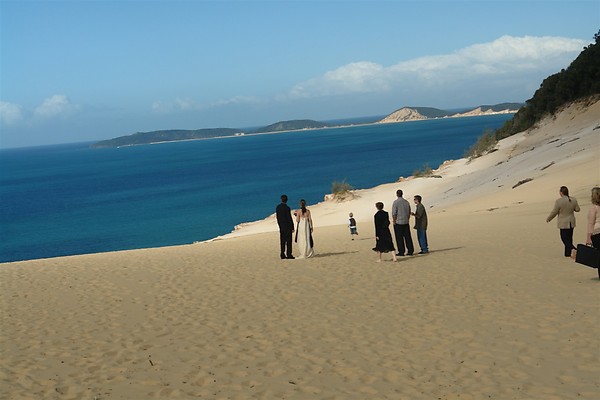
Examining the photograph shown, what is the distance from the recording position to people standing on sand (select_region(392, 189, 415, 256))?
14.2 m

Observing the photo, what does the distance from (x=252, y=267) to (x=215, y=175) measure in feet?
322

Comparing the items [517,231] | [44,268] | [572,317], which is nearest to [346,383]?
[572,317]

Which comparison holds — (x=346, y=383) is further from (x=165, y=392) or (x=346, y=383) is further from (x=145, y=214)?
(x=145, y=214)

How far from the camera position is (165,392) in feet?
20.9

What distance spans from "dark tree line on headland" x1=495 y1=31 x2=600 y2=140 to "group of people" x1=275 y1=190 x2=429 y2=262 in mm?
44960

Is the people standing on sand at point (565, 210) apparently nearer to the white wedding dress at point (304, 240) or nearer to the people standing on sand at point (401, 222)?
the people standing on sand at point (401, 222)

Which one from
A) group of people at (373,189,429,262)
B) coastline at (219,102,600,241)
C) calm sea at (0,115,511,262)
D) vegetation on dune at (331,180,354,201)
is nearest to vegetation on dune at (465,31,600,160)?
coastline at (219,102,600,241)

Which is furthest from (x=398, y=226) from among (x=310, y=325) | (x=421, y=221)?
(x=310, y=325)

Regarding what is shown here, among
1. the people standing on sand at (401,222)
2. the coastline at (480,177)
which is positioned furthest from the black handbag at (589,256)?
the coastline at (480,177)

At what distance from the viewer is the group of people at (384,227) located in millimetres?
13992

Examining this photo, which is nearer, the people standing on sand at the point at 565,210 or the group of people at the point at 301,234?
the people standing on sand at the point at 565,210

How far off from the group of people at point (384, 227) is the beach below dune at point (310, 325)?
17.3 inches

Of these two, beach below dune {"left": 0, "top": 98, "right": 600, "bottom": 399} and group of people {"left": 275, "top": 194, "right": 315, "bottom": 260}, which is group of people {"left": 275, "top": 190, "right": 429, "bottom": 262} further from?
beach below dune {"left": 0, "top": 98, "right": 600, "bottom": 399}

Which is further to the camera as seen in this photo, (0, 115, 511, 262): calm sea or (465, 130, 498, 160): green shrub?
(465, 130, 498, 160): green shrub
